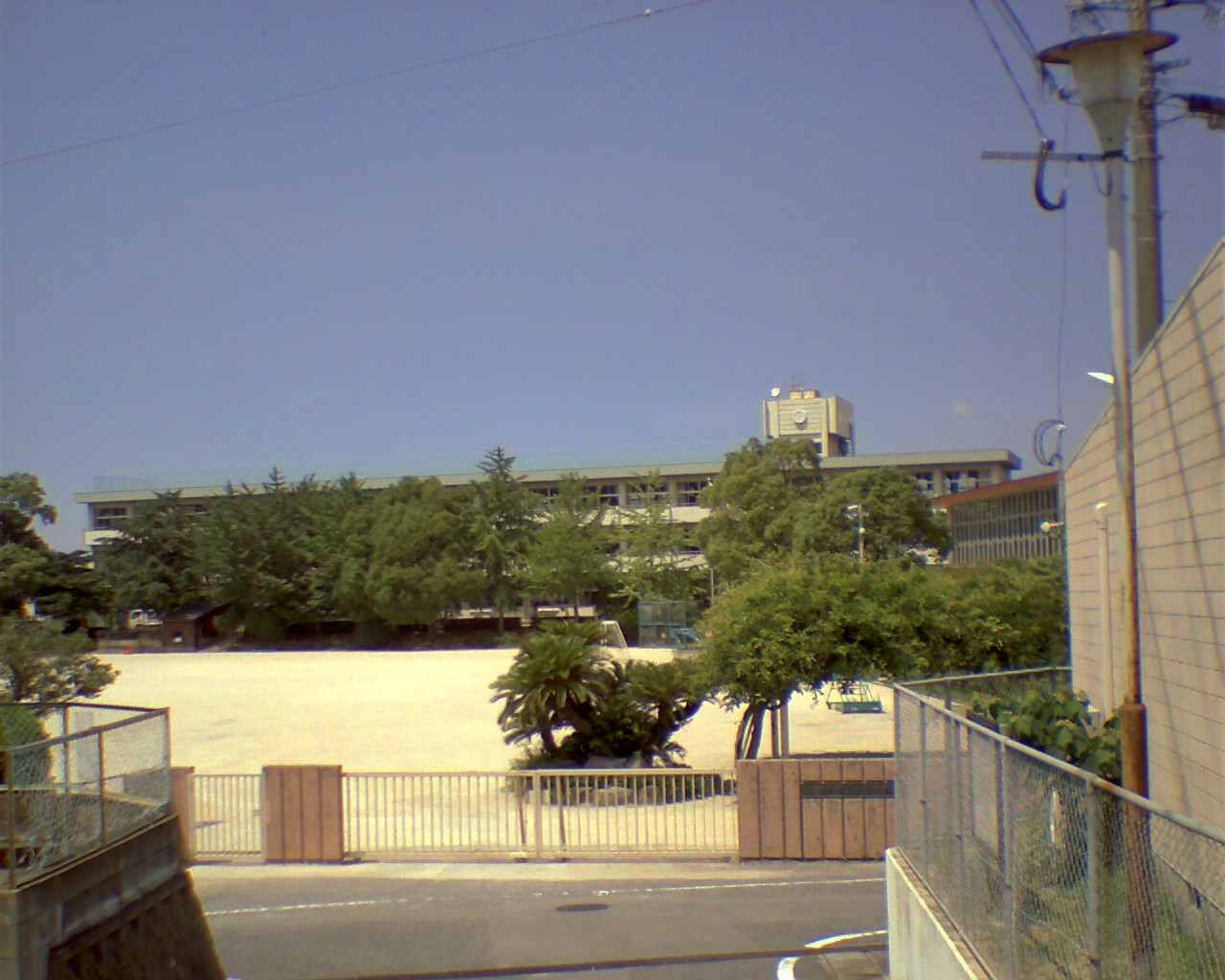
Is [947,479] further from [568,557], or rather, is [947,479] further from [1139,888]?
[1139,888]

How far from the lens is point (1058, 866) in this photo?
634 centimetres

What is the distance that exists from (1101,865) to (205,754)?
96.7 ft

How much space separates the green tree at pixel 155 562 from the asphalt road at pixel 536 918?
207 ft

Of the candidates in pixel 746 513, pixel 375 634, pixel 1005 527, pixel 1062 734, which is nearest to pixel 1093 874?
pixel 1062 734

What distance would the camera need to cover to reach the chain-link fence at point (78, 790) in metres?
10.1

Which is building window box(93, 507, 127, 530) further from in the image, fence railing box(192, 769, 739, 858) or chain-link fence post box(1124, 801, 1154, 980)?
chain-link fence post box(1124, 801, 1154, 980)

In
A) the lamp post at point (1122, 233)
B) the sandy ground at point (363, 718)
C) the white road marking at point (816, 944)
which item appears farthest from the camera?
the sandy ground at point (363, 718)

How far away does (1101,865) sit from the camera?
17.6ft

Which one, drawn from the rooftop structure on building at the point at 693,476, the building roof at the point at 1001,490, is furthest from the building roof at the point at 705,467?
the building roof at the point at 1001,490

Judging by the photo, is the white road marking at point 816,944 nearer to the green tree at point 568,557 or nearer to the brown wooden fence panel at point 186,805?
the brown wooden fence panel at point 186,805

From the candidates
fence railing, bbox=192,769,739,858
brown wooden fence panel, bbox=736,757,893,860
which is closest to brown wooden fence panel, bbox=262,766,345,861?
fence railing, bbox=192,769,739,858

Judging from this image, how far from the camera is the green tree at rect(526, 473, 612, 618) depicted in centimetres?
7112

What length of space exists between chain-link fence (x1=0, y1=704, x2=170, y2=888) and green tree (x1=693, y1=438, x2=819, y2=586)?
47805mm

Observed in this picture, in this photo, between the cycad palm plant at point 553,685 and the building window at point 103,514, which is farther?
the building window at point 103,514
